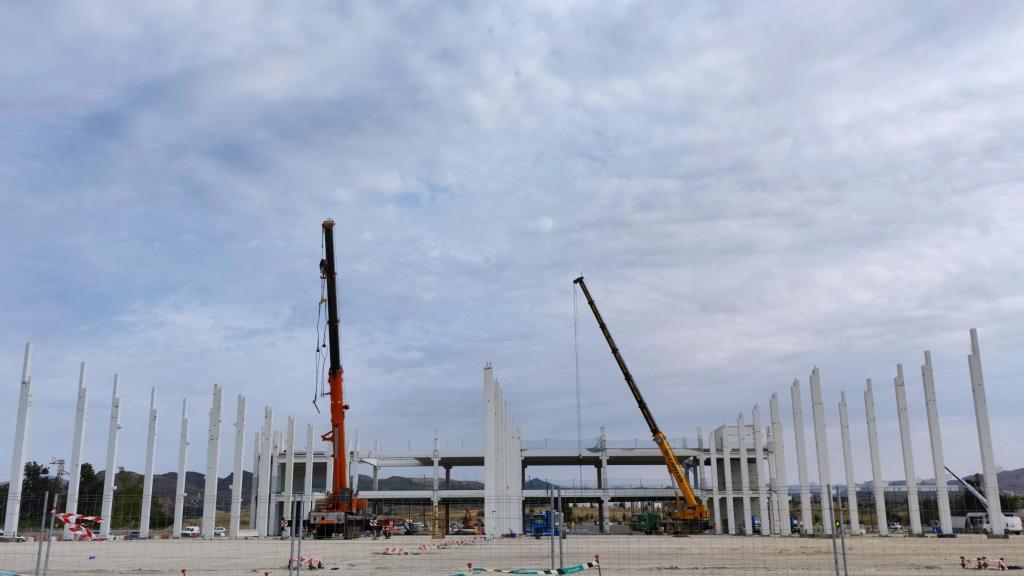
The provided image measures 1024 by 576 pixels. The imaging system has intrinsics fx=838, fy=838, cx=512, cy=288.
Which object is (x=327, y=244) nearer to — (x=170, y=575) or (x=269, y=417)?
(x=269, y=417)

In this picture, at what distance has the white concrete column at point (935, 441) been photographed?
40.2m

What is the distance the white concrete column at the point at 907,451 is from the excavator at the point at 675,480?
11994mm

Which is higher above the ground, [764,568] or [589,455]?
[589,455]

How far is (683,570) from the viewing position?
20844 millimetres

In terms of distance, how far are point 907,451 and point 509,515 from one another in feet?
72.9

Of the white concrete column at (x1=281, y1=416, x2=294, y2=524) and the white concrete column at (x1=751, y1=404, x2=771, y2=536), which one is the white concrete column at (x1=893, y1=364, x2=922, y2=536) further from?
the white concrete column at (x1=281, y1=416, x2=294, y2=524)

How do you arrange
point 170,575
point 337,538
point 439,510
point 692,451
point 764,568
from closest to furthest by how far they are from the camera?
point 170,575 → point 764,568 → point 337,538 → point 692,451 → point 439,510

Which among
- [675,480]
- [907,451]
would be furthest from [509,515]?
[907,451]

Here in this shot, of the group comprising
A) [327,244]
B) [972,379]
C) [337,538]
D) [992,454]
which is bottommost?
[337,538]

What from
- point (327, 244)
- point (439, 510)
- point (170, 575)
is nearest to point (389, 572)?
point (170, 575)

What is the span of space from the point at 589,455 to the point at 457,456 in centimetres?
1070

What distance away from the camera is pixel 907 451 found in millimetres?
41781

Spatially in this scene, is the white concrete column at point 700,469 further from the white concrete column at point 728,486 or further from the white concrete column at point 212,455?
the white concrete column at point 212,455

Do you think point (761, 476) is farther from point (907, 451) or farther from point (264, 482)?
point (264, 482)
